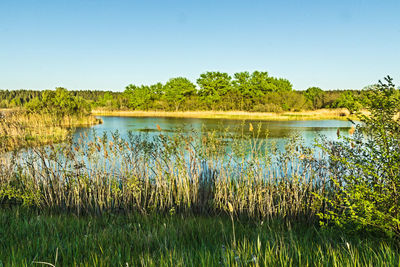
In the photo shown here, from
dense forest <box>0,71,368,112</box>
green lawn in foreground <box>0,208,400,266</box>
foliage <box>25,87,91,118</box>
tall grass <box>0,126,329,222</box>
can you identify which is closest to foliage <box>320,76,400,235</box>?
green lawn in foreground <box>0,208,400,266</box>

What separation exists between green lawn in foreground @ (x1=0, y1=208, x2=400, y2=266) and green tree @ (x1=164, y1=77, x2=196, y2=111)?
61.4m

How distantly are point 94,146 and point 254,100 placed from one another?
189ft

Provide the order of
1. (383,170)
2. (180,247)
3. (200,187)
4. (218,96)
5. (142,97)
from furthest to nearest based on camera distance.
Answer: (142,97) → (218,96) → (200,187) → (383,170) → (180,247)

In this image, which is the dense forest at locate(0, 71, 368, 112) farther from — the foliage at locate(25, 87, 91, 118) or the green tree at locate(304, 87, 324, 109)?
the foliage at locate(25, 87, 91, 118)

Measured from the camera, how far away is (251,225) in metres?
4.16

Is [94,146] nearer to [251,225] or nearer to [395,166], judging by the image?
[251,225]

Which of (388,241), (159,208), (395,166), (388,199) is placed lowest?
(159,208)

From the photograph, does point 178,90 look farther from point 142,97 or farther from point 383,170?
point 383,170

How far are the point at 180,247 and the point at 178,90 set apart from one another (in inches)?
2582

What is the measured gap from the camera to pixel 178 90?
67.4 meters

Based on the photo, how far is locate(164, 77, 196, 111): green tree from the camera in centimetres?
6675

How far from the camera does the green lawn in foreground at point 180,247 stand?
7.33ft

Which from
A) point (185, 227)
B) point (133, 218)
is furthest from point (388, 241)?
point (133, 218)

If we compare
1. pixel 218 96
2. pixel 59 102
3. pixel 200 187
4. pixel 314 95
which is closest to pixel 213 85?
pixel 218 96
